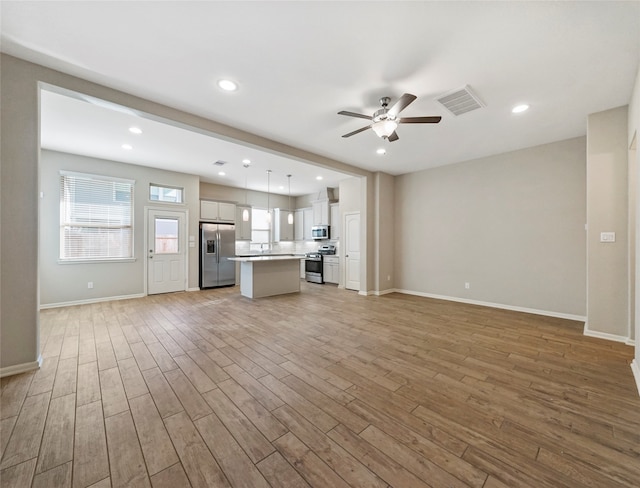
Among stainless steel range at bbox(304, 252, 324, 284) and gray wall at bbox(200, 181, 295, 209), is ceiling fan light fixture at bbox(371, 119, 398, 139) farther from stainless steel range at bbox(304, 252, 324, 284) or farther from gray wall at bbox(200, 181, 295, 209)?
gray wall at bbox(200, 181, 295, 209)

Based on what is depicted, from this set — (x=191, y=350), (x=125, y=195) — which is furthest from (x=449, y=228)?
(x=125, y=195)

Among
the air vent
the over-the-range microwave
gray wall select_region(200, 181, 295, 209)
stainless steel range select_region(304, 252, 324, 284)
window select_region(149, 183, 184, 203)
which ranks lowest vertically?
stainless steel range select_region(304, 252, 324, 284)

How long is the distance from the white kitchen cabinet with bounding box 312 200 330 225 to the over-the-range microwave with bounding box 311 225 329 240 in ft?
0.50

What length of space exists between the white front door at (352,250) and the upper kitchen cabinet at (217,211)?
11.4 ft

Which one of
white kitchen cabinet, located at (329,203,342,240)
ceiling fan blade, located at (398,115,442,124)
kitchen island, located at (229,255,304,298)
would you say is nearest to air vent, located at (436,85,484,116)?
ceiling fan blade, located at (398,115,442,124)

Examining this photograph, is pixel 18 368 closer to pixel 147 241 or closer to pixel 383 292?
pixel 147 241

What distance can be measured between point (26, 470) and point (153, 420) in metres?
0.60

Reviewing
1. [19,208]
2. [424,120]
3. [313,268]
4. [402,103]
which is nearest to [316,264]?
[313,268]

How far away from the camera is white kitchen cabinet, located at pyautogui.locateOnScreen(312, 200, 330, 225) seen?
326 inches

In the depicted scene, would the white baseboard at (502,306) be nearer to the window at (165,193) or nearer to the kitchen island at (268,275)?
the kitchen island at (268,275)

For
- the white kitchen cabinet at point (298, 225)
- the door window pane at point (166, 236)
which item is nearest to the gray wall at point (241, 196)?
the white kitchen cabinet at point (298, 225)

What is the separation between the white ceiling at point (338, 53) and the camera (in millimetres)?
1881

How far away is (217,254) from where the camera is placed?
281 inches

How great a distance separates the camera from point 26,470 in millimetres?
1412
